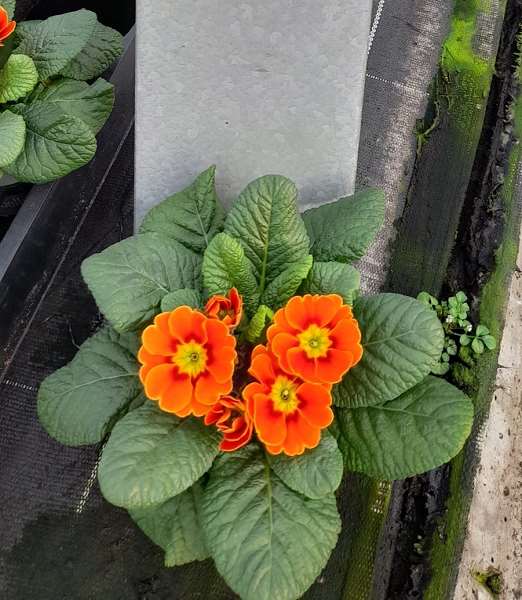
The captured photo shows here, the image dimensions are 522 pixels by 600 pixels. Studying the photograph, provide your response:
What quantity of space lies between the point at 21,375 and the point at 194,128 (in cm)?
110

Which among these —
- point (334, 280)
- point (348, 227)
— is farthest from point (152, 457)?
point (348, 227)

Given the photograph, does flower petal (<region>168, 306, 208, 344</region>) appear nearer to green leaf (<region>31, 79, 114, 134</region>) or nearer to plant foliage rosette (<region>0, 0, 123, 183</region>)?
plant foliage rosette (<region>0, 0, 123, 183</region>)

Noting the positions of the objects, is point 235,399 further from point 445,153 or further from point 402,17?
point 402,17

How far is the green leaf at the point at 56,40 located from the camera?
169cm

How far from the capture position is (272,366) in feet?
3.90

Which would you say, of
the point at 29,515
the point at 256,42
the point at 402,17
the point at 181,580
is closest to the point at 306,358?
the point at 256,42

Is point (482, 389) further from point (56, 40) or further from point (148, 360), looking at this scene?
point (56, 40)

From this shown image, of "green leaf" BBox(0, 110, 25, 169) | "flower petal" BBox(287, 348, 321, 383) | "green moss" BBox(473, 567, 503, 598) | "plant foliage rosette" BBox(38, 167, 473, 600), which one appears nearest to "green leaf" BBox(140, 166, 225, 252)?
"plant foliage rosette" BBox(38, 167, 473, 600)

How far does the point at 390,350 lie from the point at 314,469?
0.30 meters

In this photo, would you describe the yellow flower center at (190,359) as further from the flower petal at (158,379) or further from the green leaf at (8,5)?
the green leaf at (8,5)

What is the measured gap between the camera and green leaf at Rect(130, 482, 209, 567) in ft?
4.49

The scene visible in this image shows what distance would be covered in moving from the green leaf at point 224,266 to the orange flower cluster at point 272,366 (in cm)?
17

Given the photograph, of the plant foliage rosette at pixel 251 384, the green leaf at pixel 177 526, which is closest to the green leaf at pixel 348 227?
the plant foliage rosette at pixel 251 384

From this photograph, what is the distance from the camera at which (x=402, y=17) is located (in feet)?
8.93
